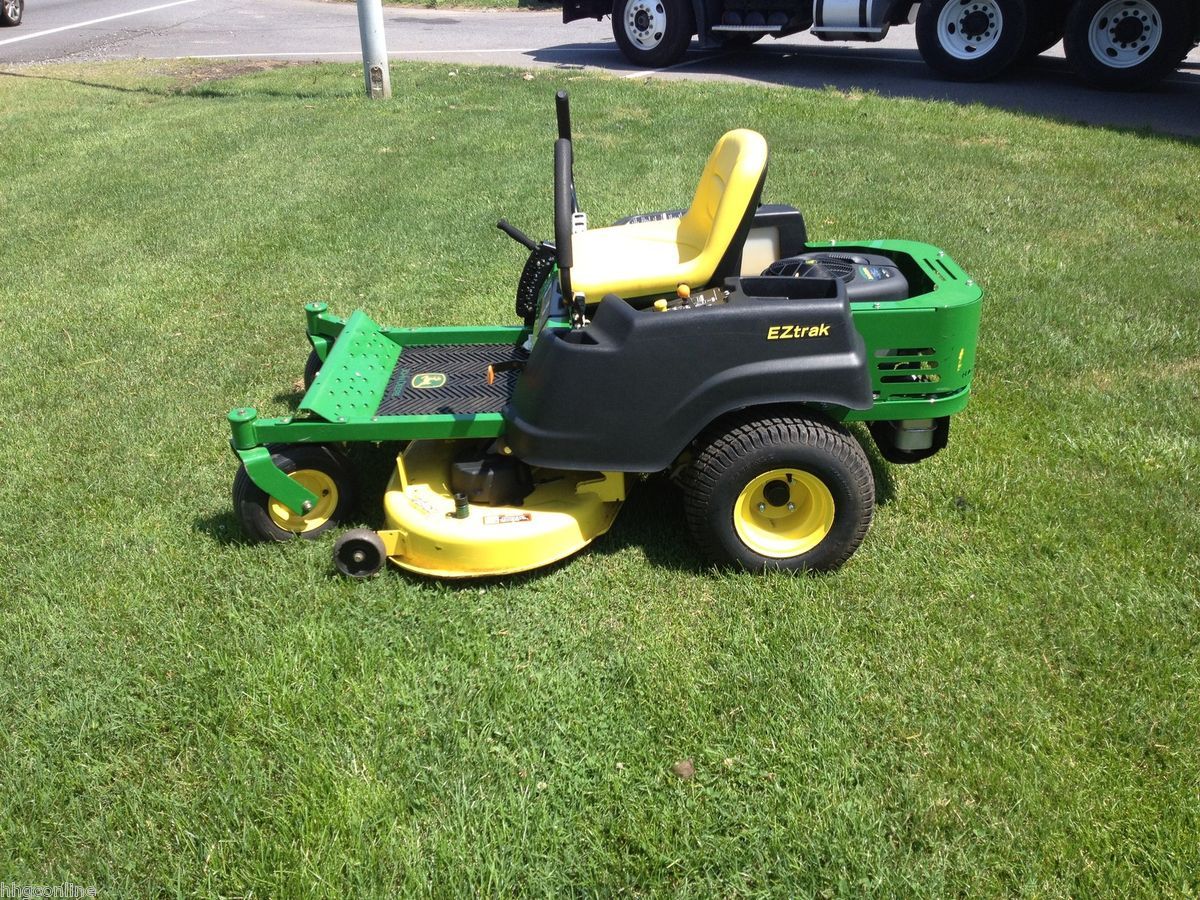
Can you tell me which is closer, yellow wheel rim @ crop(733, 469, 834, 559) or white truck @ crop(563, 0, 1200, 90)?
yellow wheel rim @ crop(733, 469, 834, 559)

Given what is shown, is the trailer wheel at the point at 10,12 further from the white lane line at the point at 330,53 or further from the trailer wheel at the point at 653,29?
the trailer wheel at the point at 653,29

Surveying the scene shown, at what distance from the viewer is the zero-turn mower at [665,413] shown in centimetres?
308

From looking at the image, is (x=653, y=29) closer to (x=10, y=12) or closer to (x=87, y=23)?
(x=87, y=23)

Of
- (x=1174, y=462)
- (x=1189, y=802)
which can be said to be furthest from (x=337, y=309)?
(x=1189, y=802)

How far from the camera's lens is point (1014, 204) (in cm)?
683

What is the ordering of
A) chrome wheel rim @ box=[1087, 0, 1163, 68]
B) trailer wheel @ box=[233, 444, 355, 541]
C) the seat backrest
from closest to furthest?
1. the seat backrest
2. trailer wheel @ box=[233, 444, 355, 541]
3. chrome wheel rim @ box=[1087, 0, 1163, 68]

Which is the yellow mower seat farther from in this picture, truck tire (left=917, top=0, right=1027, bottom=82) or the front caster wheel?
truck tire (left=917, top=0, right=1027, bottom=82)

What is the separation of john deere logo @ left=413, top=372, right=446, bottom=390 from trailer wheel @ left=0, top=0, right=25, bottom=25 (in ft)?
54.1

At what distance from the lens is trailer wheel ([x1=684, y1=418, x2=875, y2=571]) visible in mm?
3133

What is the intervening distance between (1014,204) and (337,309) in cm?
456

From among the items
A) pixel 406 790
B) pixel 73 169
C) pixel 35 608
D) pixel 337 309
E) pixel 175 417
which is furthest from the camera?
pixel 73 169

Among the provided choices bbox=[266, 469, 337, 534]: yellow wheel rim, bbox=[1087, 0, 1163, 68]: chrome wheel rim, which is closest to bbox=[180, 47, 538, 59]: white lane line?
bbox=[1087, 0, 1163, 68]: chrome wheel rim

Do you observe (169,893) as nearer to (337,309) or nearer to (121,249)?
(337,309)

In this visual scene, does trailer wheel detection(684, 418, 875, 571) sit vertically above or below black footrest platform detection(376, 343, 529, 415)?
below
